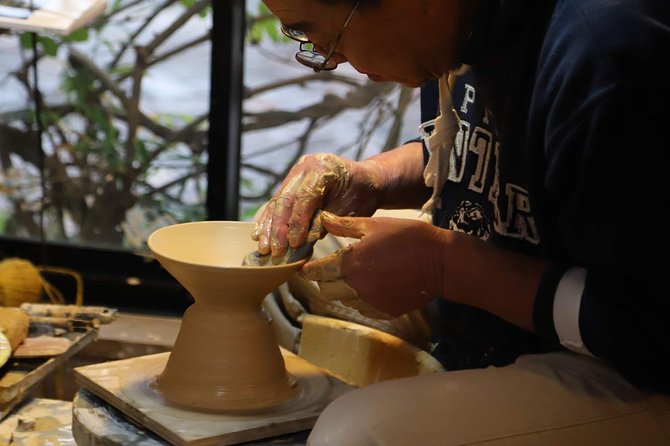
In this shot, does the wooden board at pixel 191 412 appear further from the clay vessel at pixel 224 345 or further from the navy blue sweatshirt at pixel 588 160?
the navy blue sweatshirt at pixel 588 160

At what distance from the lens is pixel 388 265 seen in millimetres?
1646

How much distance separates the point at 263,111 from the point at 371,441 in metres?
A: 1.85

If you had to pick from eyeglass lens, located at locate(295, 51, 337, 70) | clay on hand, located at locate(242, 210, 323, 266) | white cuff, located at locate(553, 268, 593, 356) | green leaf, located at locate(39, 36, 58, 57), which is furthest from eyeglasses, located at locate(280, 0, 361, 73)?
green leaf, located at locate(39, 36, 58, 57)

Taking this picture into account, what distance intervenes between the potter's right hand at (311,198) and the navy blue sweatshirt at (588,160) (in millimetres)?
427

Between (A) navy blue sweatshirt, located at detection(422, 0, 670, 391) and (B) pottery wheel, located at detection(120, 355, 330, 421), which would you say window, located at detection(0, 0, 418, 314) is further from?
(A) navy blue sweatshirt, located at detection(422, 0, 670, 391)

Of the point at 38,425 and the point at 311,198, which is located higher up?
the point at 311,198

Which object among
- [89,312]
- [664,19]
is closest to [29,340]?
[89,312]

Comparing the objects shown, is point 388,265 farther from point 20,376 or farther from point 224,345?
point 20,376

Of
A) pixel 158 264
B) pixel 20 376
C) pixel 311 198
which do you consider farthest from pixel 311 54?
pixel 158 264

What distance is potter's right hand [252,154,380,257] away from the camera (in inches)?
73.8

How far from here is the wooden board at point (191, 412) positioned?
5.54ft

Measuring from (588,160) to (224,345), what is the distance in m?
0.81

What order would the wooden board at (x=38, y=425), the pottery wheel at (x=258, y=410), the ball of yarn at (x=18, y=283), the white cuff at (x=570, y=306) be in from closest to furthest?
the white cuff at (x=570, y=306)
the pottery wheel at (x=258, y=410)
the wooden board at (x=38, y=425)
the ball of yarn at (x=18, y=283)

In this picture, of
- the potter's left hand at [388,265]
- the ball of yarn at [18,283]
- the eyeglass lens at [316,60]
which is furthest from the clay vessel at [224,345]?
the ball of yarn at [18,283]
